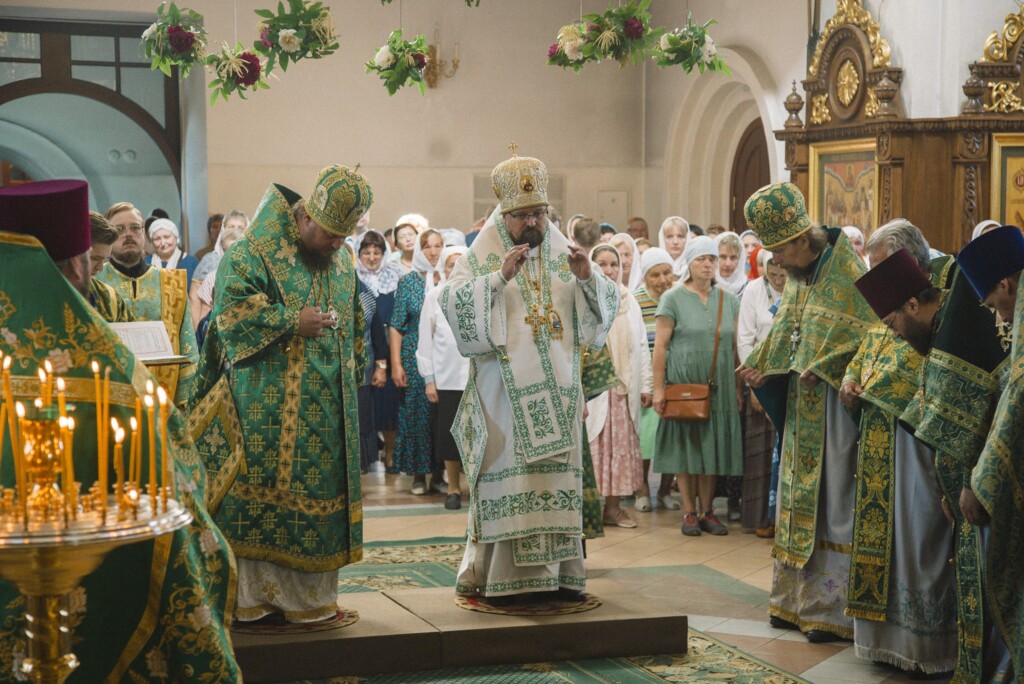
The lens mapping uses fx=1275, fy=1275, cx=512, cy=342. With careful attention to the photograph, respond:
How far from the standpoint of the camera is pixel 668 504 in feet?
27.9

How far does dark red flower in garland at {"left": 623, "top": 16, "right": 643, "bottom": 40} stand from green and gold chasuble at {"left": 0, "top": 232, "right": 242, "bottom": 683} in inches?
197

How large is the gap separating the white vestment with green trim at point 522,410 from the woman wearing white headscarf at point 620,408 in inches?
97.3

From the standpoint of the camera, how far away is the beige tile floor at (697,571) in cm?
517

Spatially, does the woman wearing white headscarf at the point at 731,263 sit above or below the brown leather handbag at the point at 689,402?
above

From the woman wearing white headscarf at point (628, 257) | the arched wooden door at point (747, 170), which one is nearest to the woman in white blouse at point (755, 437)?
the woman wearing white headscarf at point (628, 257)

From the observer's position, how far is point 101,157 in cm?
1598

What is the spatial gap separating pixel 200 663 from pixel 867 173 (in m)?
9.54

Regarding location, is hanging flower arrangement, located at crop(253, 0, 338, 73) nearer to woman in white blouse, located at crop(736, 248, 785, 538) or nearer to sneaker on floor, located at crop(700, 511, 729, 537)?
woman in white blouse, located at crop(736, 248, 785, 538)

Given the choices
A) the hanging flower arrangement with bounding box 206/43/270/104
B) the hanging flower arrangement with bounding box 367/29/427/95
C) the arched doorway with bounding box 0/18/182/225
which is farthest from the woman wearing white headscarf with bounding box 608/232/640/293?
the arched doorway with bounding box 0/18/182/225

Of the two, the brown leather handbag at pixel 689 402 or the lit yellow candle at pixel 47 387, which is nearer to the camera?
the lit yellow candle at pixel 47 387

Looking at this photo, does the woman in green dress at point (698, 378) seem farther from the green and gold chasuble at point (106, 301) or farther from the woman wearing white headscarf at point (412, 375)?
the green and gold chasuble at point (106, 301)

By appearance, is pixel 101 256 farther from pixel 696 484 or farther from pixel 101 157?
pixel 101 157

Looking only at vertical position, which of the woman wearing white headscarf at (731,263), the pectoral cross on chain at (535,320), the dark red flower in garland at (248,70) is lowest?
the pectoral cross on chain at (535,320)

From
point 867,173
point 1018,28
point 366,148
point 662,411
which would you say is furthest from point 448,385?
point 366,148
